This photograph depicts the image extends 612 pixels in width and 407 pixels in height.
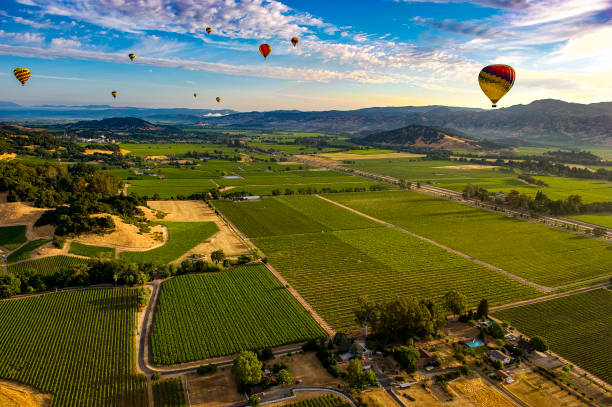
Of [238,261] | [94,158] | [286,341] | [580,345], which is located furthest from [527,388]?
[94,158]

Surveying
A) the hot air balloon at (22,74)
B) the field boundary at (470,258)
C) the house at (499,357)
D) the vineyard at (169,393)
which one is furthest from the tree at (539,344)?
the hot air balloon at (22,74)

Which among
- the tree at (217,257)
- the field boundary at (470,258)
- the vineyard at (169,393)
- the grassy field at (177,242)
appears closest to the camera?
the vineyard at (169,393)

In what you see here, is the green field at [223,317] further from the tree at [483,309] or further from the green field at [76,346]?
the tree at [483,309]

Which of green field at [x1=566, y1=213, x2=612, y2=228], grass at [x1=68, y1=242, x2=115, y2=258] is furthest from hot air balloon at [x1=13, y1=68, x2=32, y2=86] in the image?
green field at [x1=566, y1=213, x2=612, y2=228]

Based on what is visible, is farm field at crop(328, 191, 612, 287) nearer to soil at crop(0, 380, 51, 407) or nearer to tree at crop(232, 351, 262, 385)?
tree at crop(232, 351, 262, 385)

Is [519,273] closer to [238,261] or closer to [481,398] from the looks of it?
[481,398]
